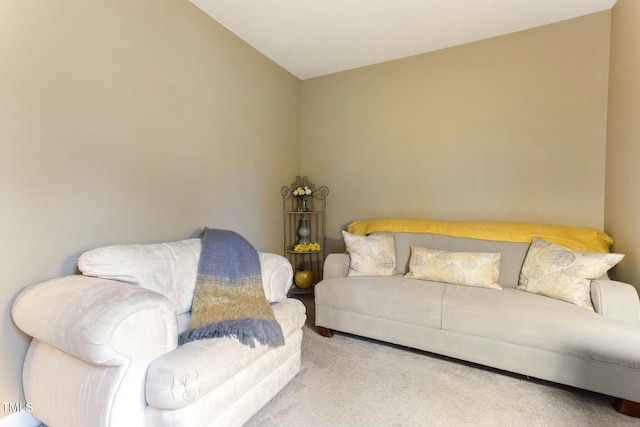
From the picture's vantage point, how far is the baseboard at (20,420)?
4.22 ft

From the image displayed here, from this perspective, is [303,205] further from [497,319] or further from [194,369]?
[194,369]

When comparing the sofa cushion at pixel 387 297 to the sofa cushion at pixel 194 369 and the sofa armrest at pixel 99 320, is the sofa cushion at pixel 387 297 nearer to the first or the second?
the sofa cushion at pixel 194 369

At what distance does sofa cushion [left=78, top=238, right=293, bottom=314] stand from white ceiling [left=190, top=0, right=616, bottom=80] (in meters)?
1.87

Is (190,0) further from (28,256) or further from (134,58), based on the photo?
(28,256)

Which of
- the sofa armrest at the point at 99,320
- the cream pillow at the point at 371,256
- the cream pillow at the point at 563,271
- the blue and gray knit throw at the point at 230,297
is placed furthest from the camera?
the cream pillow at the point at 371,256

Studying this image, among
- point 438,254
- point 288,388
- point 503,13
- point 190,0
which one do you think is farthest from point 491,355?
point 190,0

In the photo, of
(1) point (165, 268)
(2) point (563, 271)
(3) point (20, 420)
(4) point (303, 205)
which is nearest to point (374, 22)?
(4) point (303, 205)

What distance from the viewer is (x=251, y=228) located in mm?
2797

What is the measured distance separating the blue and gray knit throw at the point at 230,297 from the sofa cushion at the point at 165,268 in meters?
0.06

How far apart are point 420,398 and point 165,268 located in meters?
1.62

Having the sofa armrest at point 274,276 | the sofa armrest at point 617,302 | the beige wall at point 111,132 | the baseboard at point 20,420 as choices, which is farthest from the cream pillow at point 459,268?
the baseboard at point 20,420

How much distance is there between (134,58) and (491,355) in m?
2.93

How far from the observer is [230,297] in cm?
169

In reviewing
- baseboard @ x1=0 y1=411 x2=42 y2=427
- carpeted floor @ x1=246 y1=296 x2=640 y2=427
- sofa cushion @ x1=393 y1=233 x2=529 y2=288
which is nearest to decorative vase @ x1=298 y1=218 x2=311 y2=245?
sofa cushion @ x1=393 y1=233 x2=529 y2=288
